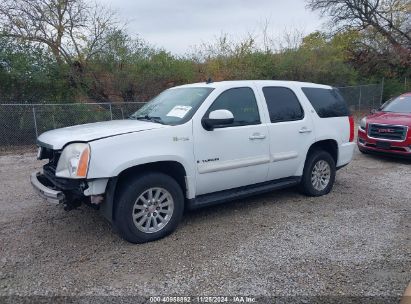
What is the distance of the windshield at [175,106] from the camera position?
4.26m

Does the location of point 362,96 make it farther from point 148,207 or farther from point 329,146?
point 148,207

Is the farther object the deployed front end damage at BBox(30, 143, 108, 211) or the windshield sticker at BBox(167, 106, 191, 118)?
the windshield sticker at BBox(167, 106, 191, 118)

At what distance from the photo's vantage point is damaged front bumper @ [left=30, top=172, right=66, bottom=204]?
365 centimetres

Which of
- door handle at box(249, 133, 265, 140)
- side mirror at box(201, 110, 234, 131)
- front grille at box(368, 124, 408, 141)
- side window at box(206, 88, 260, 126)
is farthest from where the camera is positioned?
front grille at box(368, 124, 408, 141)

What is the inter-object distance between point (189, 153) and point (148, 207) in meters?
0.78

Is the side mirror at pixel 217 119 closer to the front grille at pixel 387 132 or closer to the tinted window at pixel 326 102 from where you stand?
the tinted window at pixel 326 102

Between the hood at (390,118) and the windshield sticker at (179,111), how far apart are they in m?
5.88

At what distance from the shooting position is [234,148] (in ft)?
14.6

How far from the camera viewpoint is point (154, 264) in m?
3.49

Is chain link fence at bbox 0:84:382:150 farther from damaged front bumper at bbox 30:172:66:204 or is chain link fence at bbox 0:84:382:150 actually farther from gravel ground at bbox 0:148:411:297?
damaged front bumper at bbox 30:172:66:204

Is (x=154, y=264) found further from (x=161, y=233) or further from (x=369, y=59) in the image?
(x=369, y=59)

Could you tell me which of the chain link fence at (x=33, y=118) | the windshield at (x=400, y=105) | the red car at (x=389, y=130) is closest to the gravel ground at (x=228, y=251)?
the red car at (x=389, y=130)

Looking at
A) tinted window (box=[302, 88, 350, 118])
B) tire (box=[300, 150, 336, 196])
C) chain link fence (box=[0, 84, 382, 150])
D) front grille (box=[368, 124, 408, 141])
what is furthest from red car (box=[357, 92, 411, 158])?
chain link fence (box=[0, 84, 382, 150])

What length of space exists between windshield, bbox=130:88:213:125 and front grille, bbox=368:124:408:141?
5486mm
